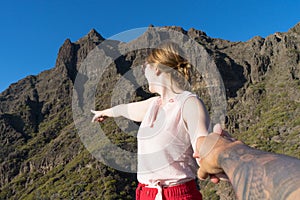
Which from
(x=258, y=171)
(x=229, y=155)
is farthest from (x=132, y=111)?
(x=258, y=171)

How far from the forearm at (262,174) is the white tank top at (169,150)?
93 centimetres

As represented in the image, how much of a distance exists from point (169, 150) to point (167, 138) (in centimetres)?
8

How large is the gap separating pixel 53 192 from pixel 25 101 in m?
51.4

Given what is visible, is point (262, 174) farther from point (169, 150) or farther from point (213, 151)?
point (169, 150)

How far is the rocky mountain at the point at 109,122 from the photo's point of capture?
46.8 meters

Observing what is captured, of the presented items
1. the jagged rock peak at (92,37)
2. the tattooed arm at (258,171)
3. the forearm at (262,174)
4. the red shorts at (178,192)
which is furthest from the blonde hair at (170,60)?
the jagged rock peak at (92,37)

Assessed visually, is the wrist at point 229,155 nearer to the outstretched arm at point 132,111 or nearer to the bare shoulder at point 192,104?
the bare shoulder at point 192,104

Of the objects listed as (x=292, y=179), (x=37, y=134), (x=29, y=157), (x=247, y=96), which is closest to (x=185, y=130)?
(x=292, y=179)

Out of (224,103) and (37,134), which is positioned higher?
(37,134)

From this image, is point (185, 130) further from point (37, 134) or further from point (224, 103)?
point (37, 134)

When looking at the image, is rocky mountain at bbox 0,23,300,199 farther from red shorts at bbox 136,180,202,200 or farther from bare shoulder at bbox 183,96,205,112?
bare shoulder at bbox 183,96,205,112

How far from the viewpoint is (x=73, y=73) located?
342ft

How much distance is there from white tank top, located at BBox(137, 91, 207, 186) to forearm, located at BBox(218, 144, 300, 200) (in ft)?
3.05

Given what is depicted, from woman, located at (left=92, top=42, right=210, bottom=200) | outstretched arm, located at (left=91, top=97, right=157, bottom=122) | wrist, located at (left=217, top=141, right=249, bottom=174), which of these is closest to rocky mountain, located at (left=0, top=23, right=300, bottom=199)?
outstretched arm, located at (left=91, top=97, right=157, bottom=122)
